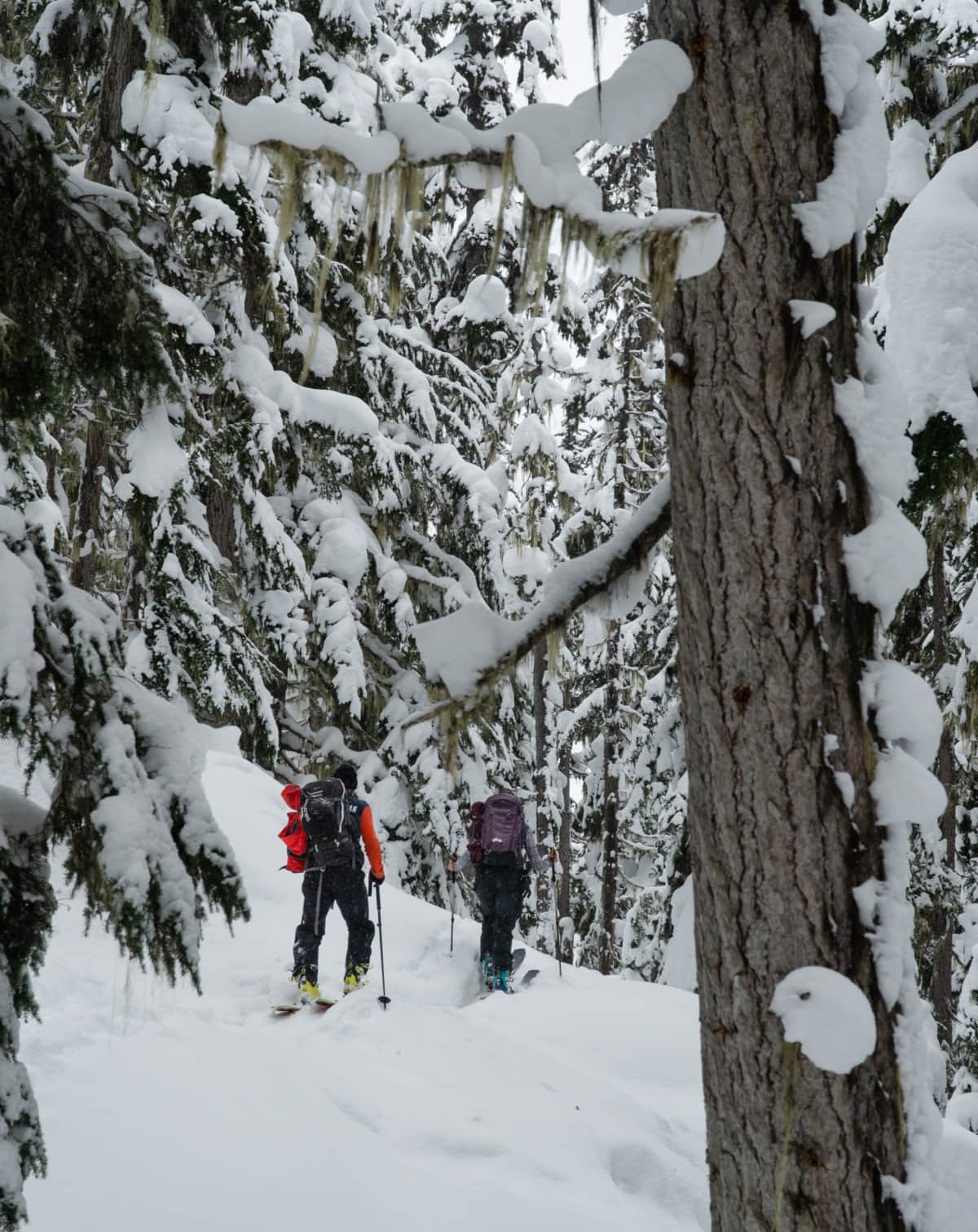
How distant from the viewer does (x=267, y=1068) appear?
5.83 meters

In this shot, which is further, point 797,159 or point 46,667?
point 46,667

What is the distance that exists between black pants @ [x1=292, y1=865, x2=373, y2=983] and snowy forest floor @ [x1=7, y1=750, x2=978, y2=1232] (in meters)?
0.40

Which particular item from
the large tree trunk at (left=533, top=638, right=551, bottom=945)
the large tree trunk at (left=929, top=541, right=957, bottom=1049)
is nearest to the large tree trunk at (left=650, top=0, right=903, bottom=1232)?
the large tree trunk at (left=929, top=541, right=957, bottom=1049)

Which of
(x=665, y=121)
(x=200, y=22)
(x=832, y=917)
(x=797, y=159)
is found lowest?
(x=832, y=917)

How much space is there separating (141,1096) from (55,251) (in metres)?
4.37

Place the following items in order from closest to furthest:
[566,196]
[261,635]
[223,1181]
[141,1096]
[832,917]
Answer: [566,196]
[832,917]
[223,1181]
[141,1096]
[261,635]

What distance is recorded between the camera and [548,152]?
2451 mm

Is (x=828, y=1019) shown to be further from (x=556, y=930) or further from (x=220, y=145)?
(x=556, y=930)

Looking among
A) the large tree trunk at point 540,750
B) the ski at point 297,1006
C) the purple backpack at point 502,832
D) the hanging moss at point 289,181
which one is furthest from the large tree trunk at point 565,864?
the hanging moss at point 289,181

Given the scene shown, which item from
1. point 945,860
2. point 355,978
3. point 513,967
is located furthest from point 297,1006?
point 945,860

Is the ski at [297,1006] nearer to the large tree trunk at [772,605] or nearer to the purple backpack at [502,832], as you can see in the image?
the purple backpack at [502,832]

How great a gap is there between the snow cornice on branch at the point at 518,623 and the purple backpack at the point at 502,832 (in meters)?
6.81

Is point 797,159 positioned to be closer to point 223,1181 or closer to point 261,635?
point 223,1181

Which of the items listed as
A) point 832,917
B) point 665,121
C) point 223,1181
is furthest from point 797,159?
point 223,1181
